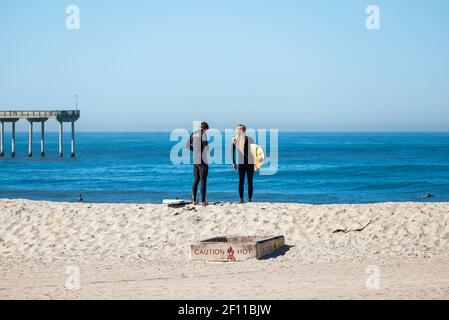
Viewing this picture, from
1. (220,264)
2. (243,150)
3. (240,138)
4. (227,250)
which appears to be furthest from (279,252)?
(240,138)

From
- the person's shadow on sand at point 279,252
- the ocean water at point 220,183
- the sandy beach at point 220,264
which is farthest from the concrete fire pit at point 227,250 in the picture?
the ocean water at point 220,183

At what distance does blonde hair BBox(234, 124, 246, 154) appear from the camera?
15.4 m

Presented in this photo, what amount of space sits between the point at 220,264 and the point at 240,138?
151 inches

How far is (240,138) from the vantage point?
15.4 metres

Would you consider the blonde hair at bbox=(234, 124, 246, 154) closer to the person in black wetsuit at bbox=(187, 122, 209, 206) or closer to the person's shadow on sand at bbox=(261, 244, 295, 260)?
the person in black wetsuit at bbox=(187, 122, 209, 206)

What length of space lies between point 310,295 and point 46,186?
3403 cm

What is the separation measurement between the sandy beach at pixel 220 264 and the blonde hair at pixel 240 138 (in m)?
1.24

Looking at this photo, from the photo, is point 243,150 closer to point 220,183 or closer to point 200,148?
point 200,148

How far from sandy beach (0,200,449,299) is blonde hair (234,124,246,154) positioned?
1.24m

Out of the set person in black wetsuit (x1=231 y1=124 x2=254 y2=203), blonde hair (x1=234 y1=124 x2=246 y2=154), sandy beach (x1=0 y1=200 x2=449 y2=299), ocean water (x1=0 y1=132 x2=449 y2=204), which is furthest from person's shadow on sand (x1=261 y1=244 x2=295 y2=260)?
ocean water (x1=0 y1=132 x2=449 y2=204)

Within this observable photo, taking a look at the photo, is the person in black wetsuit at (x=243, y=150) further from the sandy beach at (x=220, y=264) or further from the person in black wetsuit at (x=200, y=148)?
the sandy beach at (x=220, y=264)

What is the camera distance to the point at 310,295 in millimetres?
9344
